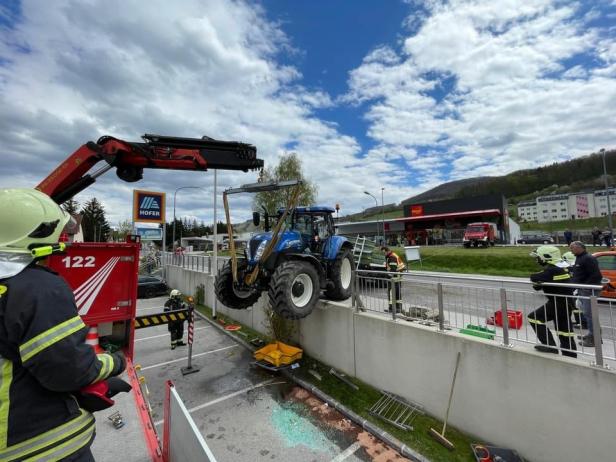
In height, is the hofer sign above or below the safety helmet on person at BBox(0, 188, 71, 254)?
above

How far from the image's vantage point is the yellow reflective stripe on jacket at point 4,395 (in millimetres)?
1288

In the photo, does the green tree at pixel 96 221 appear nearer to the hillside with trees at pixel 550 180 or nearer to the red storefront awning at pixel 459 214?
the red storefront awning at pixel 459 214

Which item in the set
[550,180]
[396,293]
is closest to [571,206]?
[550,180]

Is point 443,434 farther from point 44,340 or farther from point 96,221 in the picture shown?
point 96,221

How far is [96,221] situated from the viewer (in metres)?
55.6

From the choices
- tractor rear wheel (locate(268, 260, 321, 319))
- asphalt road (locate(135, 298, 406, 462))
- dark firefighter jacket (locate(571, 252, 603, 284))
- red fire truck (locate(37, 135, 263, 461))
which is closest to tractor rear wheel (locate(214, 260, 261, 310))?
asphalt road (locate(135, 298, 406, 462))

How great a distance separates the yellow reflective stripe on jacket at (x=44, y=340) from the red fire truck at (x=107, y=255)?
3.99m

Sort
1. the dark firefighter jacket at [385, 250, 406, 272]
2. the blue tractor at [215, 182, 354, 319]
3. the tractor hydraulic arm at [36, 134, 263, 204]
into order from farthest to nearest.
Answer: the dark firefighter jacket at [385, 250, 406, 272], the blue tractor at [215, 182, 354, 319], the tractor hydraulic arm at [36, 134, 263, 204]

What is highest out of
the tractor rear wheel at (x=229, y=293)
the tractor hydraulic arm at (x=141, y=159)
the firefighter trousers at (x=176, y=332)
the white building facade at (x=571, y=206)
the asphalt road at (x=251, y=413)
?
the white building facade at (x=571, y=206)

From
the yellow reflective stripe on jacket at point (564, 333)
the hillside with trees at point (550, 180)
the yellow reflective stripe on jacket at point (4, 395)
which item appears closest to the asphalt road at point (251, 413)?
the yellow reflective stripe on jacket at point (564, 333)

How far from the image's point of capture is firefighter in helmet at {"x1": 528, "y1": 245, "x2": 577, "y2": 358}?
396 cm

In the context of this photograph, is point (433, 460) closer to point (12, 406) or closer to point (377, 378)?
point (377, 378)

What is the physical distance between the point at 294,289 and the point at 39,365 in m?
4.91

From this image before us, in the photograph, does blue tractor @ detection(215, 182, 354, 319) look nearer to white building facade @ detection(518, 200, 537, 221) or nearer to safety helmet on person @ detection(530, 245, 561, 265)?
safety helmet on person @ detection(530, 245, 561, 265)
